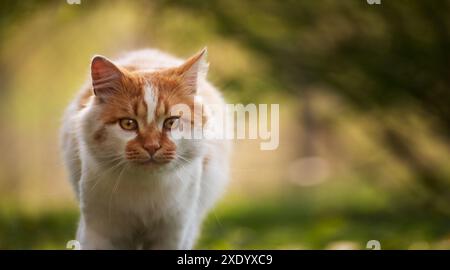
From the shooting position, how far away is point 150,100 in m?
1.70

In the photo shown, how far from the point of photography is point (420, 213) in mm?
2949

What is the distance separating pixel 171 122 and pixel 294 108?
1412mm

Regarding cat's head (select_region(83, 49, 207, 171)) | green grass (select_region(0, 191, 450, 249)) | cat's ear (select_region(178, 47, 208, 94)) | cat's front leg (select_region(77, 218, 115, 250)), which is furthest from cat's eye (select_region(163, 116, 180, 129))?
green grass (select_region(0, 191, 450, 249))

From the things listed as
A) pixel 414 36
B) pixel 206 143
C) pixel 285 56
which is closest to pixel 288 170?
pixel 285 56

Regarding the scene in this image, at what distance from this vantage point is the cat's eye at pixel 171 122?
1694 mm

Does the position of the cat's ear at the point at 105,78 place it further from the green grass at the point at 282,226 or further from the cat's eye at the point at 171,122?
the green grass at the point at 282,226

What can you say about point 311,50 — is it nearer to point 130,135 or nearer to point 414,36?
point 414,36

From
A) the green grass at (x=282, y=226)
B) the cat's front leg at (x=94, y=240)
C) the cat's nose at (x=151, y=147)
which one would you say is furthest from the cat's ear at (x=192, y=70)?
the green grass at (x=282, y=226)

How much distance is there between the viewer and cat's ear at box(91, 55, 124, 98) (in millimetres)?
1716

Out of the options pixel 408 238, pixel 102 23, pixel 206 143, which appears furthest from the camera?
pixel 102 23

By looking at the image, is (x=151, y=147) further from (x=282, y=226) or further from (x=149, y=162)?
(x=282, y=226)

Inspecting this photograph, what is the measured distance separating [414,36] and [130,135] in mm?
1604

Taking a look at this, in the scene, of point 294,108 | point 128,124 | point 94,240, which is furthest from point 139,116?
point 294,108
